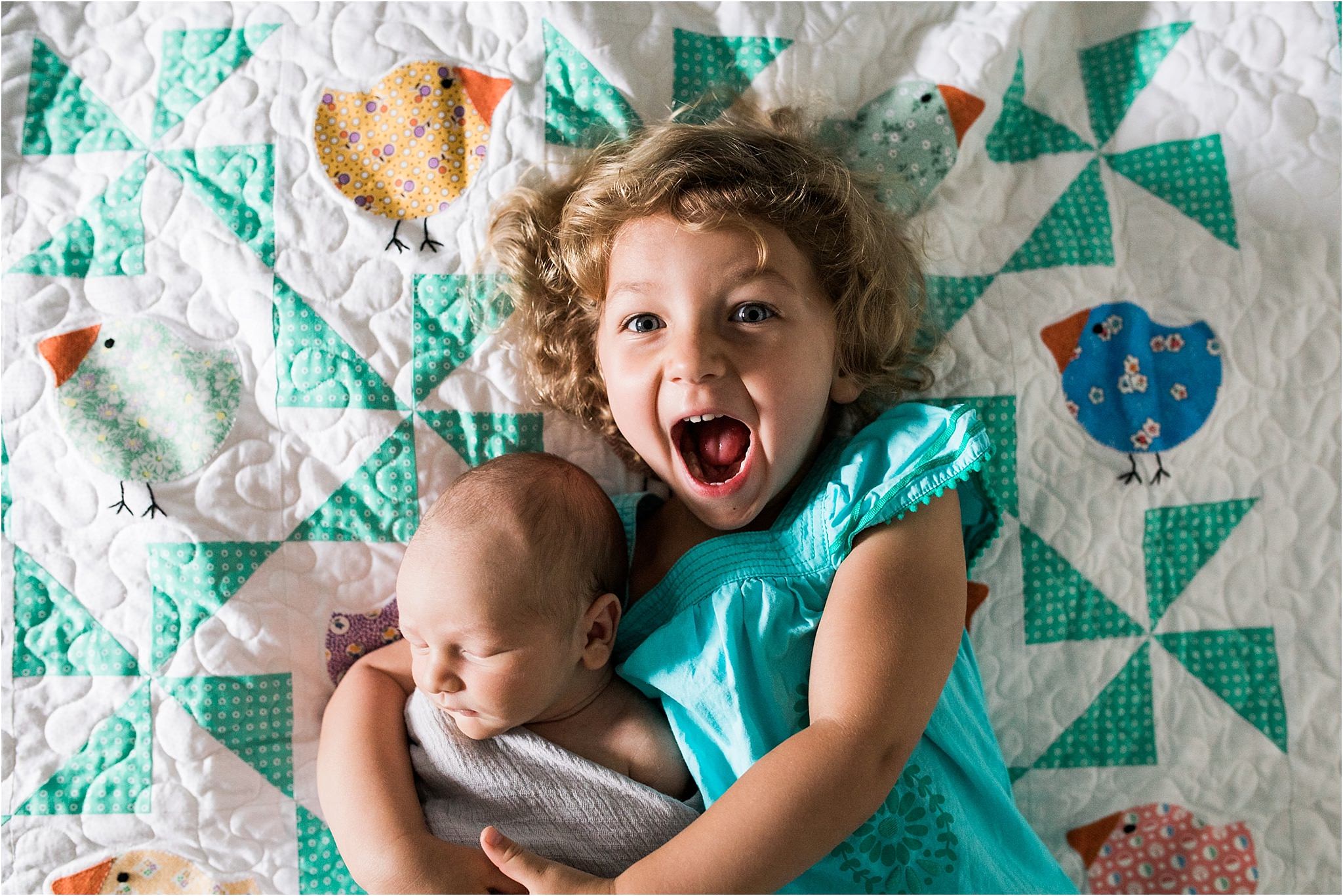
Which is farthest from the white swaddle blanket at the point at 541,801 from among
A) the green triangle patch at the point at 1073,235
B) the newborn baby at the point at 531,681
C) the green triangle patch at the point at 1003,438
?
the green triangle patch at the point at 1073,235

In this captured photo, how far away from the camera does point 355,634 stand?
1092 millimetres

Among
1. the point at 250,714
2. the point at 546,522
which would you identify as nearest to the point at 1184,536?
the point at 546,522

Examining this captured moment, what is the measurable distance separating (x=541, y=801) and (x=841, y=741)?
0.30m

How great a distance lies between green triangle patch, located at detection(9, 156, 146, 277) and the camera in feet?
3.62

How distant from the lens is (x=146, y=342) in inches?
42.9

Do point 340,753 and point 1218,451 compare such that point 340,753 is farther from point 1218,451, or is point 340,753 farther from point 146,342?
point 1218,451

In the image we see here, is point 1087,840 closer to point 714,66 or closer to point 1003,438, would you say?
point 1003,438

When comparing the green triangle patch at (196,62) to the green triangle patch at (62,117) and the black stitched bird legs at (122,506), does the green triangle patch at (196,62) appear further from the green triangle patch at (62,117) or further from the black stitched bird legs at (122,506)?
the black stitched bird legs at (122,506)

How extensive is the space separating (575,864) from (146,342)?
0.71 metres

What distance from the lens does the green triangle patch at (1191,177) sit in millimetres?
1181

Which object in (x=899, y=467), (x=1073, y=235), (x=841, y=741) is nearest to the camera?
(x=841, y=741)

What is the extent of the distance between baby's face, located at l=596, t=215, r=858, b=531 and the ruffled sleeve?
0.05m

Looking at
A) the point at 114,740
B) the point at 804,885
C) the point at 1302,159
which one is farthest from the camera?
the point at 1302,159

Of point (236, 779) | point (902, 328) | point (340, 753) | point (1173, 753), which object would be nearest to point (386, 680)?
point (340, 753)
